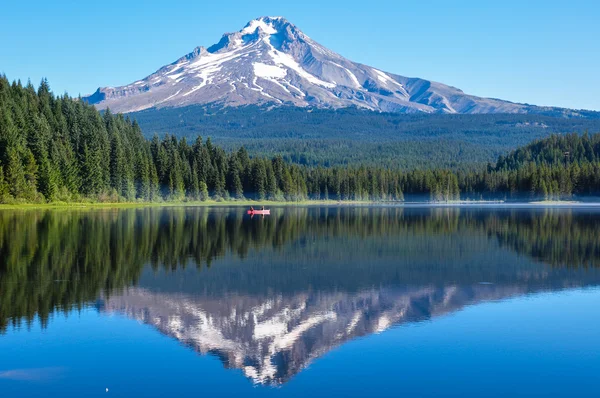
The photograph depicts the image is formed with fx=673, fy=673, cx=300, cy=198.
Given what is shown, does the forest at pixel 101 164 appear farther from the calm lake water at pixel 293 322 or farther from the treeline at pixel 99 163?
the calm lake water at pixel 293 322

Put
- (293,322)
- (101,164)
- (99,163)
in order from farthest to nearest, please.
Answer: (101,164), (99,163), (293,322)

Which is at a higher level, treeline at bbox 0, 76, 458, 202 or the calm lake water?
treeline at bbox 0, 76, 458, 202

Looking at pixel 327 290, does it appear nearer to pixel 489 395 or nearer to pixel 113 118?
pixel 489 395

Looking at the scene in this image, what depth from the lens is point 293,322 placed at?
22766mm

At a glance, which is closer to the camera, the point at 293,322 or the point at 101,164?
the point at 293,322

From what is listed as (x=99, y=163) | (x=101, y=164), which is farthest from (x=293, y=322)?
(x=101, y=164)

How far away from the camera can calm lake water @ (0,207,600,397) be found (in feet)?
55.1

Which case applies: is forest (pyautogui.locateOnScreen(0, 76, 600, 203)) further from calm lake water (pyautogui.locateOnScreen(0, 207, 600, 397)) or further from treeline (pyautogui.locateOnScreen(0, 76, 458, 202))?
calm lake water (pyautogui.locateOnScreen(0, 207, 600, 397))

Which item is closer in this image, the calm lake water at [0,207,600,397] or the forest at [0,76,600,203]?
the calm lake water at [0,207,600,397]

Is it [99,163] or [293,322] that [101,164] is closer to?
[99,163]

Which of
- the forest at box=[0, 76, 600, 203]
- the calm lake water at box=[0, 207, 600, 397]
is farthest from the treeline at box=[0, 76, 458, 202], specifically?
the calm lake water at box=[0, 207, 600, 397]

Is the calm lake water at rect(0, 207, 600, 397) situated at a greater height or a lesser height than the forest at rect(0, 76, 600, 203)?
lesser

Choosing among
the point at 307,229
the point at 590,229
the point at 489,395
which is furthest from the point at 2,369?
the point at 590,229

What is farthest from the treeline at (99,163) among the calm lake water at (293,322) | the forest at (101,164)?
the calm lake water at (293,322)
